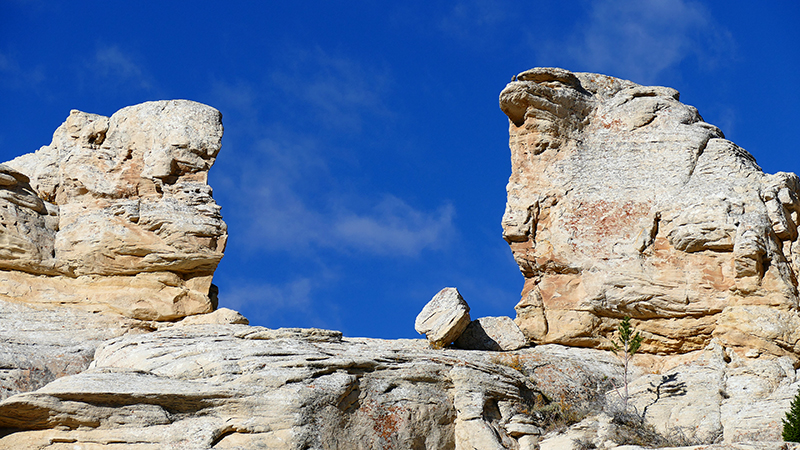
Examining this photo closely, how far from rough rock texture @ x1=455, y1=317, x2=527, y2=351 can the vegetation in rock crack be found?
762cm

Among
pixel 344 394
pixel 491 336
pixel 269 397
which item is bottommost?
pixel 269 397

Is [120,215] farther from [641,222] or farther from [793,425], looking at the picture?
[793,425]

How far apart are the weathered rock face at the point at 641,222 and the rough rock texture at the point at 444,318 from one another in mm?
2317

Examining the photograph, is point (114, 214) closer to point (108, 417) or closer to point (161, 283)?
point (161, 283)

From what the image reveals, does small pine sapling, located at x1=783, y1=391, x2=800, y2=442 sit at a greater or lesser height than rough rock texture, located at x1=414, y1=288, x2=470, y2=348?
lesser

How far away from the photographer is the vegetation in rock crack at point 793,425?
15.4 m

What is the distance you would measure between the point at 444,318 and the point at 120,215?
8.55 m

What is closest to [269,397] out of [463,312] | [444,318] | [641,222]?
[444,318]

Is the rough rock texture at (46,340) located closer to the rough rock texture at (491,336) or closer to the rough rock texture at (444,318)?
the rough rock texture at (444,318)

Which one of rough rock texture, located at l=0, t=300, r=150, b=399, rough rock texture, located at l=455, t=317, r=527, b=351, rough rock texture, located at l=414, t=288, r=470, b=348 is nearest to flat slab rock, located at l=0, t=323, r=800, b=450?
rough rock texture, located at l=414, t=288, r=470, b=348

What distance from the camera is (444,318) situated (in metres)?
21.7

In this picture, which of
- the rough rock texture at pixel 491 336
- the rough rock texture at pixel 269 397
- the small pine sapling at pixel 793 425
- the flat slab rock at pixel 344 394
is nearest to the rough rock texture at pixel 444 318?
the flat slab rock at pixel 344 394

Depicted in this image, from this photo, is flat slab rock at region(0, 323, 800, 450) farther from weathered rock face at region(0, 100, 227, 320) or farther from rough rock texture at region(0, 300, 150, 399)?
weathered rock face at region(0, 100, 227, 320)

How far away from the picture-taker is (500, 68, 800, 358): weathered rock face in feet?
70.0
